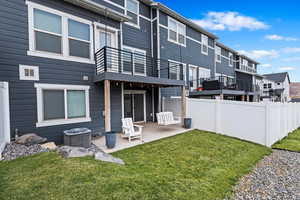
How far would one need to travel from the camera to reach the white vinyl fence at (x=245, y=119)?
6699mm

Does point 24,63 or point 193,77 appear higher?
point 193,77

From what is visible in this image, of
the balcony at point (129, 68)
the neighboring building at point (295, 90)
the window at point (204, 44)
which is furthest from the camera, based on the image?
the neighboring building at point (295, 90)

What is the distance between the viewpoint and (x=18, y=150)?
14.6 feet

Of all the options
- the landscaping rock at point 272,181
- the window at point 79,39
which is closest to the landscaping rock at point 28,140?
the window at point 79,39

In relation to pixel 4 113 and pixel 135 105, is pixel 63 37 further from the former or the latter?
pixel 135 105

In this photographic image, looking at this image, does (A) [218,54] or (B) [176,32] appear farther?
(A) [218,54]

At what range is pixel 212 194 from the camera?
10.3 ft

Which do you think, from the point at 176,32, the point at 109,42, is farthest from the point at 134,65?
the point at 176,32

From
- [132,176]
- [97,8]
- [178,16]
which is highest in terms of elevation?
[178,16]

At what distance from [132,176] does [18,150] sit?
3679mm

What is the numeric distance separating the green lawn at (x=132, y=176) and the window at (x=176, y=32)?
9612 millimetres

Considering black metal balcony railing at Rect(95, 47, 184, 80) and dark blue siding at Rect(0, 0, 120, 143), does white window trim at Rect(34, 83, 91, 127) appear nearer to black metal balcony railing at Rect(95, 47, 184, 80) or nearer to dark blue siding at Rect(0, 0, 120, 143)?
dark blue siding at Rect(0, 0, 120, 143)

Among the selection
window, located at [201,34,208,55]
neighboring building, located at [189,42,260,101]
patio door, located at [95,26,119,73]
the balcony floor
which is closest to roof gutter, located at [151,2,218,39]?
window, located at [201,34,208,55]

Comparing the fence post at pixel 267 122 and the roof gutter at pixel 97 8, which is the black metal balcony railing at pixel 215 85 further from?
the roof gutter at pixel 97 8
